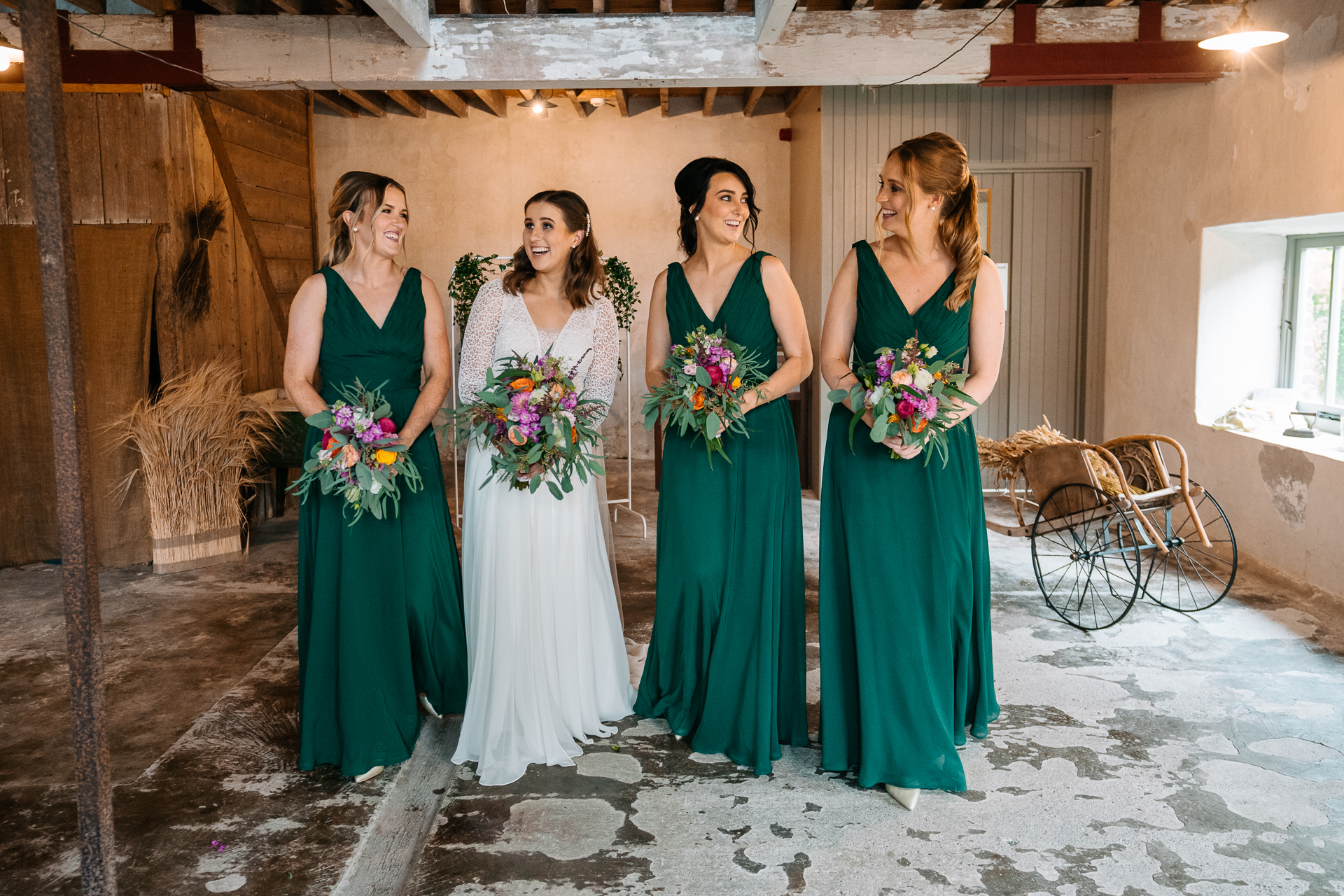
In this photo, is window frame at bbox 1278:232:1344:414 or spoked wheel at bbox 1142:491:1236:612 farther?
window frame at bbox 1278:232:1344:414

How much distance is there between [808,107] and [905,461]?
19.2 ft

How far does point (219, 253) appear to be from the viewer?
6758 millimetres

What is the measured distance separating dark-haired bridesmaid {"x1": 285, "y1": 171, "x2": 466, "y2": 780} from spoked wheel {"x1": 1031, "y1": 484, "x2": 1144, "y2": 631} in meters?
2.97

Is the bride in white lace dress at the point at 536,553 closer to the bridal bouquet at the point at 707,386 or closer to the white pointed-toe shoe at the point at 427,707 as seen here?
the white pointed-toe shoe at the point at 427,707

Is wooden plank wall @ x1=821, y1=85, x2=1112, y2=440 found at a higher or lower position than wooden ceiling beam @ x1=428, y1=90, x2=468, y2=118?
lower

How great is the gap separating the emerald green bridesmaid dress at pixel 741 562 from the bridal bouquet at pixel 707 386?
5.2 inches

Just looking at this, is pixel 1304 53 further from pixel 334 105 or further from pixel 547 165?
pixel 334 105

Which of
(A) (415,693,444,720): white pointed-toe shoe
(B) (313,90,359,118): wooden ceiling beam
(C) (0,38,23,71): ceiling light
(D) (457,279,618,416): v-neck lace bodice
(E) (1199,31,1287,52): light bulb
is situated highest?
(B) (313,90,359,118): wooden ceiling beam

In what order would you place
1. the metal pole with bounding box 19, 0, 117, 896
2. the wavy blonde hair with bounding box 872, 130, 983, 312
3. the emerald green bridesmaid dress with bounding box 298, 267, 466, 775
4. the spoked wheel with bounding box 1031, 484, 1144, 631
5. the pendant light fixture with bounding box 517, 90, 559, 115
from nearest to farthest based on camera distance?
the metal pole with bounding box 19, 0, 117, 896 < the wavy blonde hair with bounding box 872, 130, 983, 312 < the emerald green bridesmaid dress with bounding box 298, 267, 466, 775 < the spoked wheel with bounding box 1031, 484, 1144, 631 < the pendant light fixture with bounding box 517, 90, 559, 115

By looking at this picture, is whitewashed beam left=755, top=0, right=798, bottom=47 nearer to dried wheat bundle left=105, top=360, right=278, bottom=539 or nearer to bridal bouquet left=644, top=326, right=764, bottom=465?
bridal bouquet left=644, top=326, right=764, bottom=465

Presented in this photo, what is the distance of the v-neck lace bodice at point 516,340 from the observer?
321 centimetres

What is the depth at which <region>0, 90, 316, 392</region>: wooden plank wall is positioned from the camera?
6.08 meters

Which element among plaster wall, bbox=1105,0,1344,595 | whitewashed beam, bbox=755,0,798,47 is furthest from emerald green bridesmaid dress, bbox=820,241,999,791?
plaster wall, bbox=1105,0,1344,595

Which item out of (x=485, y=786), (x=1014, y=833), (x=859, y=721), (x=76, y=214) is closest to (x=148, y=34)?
(x=76, y=214)
